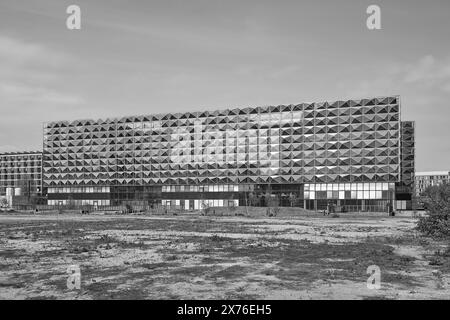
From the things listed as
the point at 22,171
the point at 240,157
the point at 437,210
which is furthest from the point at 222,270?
the point at 22,171

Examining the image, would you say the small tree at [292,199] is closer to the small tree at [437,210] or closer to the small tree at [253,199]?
the small tree at [253,199]

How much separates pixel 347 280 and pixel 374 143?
98.0 m

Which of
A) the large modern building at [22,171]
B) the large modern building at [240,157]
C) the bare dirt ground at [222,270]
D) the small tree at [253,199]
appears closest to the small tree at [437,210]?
the bare dirt ground at [222,270]

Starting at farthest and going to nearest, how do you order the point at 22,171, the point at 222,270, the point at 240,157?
the point at 22,171
the point at 240,157
the point at 222,270

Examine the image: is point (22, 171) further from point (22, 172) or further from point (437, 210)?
point (437, 210)

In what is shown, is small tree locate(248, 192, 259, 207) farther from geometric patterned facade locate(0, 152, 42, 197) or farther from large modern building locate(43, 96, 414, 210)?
geometric patterned facade locate(0, 152, 42, 197)

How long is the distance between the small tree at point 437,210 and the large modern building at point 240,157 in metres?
79.9

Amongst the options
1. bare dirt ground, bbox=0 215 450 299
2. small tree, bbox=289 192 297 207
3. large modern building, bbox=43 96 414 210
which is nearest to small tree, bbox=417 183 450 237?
bare dirt ground, bbox=0 215 450 299

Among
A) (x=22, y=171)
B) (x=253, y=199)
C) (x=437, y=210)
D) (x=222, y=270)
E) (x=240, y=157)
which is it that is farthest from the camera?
(x=22, y=171)

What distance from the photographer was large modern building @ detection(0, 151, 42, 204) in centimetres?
17388

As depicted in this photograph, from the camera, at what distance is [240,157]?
394 ft

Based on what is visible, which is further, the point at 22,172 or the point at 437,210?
the point at 22,172

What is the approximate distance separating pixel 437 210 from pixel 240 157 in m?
93.2
